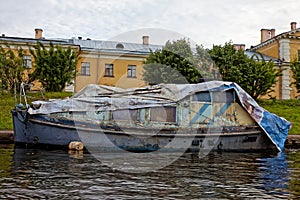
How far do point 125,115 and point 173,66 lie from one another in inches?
596

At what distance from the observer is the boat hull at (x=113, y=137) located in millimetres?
14359

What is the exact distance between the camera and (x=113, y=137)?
14.4 meters

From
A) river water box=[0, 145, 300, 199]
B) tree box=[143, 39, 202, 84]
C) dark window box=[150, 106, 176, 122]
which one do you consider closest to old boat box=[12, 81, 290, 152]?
dark window box=[150, 106, 176, 122]

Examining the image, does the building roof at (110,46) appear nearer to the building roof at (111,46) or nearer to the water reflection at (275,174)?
the building roof at (111,46)

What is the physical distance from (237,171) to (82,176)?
13.1ft

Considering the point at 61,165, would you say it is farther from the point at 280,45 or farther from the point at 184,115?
the point at 280,45

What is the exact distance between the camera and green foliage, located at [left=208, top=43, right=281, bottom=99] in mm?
28219

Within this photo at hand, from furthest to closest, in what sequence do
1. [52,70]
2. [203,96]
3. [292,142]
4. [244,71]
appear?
[244,71], [52,70], [292,142], [203,96]

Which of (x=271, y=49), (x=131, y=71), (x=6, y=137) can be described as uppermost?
(x=271, y=49)

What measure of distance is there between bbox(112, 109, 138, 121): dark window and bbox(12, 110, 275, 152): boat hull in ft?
1.62

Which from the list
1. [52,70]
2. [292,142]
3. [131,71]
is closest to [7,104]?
[52,70]

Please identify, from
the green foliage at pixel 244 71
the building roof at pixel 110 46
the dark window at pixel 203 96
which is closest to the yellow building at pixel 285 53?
the building roof at pixel 110 46

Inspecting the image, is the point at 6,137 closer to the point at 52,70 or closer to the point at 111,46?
the point at 52,70

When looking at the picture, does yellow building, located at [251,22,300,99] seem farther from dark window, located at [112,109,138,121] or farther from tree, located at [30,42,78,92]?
dark window, located at [112,109,138,121]
